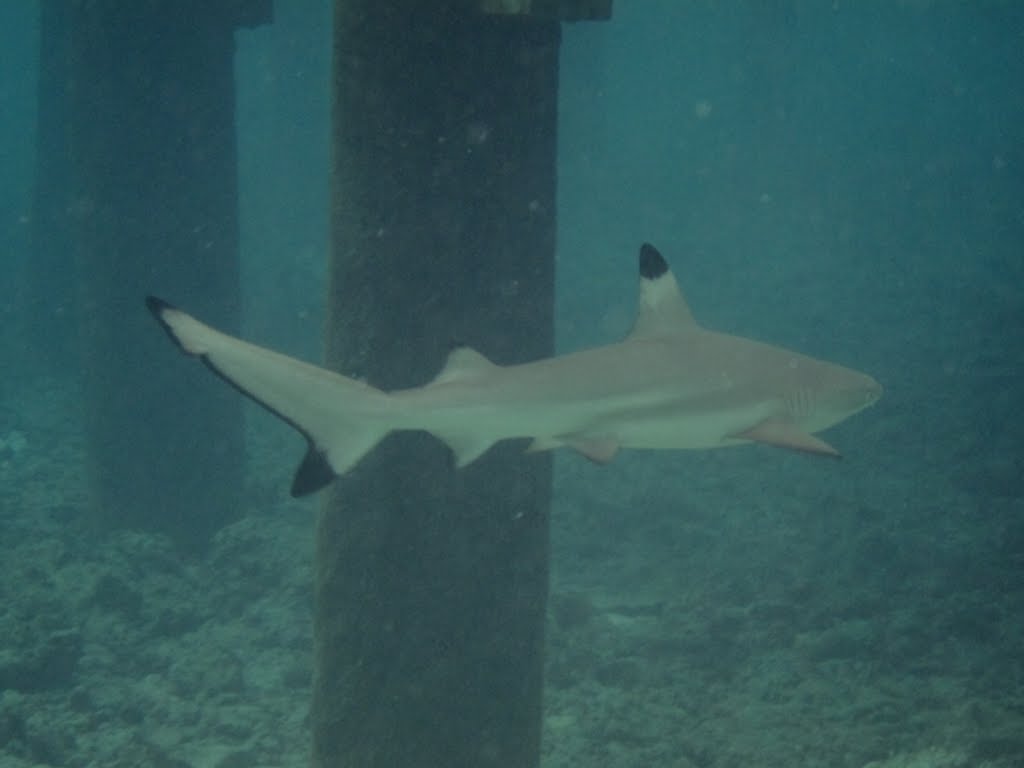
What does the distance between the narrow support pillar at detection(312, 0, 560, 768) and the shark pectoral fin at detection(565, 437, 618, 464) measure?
48.7 inches

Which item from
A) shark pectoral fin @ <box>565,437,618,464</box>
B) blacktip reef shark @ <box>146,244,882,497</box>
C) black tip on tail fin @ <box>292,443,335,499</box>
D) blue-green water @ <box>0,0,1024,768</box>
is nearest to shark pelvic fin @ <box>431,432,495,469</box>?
blacktip reef shark @ <box>146,244,882,497</box>

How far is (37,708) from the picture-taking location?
7.83m

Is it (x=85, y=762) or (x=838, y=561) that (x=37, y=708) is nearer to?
(x=85, y=762)

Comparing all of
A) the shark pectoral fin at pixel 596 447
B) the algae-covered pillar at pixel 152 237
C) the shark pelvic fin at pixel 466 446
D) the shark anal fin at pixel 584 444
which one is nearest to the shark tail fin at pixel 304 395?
the shark pelvic fin at pixel 466 446

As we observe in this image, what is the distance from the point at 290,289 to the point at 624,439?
72.9 feet

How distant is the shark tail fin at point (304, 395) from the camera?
2771mm

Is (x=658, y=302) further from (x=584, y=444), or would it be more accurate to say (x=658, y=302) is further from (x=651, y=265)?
(x=584, y=444)

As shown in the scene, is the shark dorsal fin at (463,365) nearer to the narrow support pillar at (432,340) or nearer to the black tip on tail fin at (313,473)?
the black tip on tail fin at (313,473)

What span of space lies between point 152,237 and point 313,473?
28.9ft

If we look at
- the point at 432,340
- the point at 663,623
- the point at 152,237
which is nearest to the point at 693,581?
the point at 663,623

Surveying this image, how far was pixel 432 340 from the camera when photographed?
15.3 ft

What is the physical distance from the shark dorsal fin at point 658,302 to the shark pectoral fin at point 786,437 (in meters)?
0.64

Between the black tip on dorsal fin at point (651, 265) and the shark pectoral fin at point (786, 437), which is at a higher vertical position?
the black tip on dorsal fin at point (651, 265)

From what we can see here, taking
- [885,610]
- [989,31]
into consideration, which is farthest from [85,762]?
[989,31]
